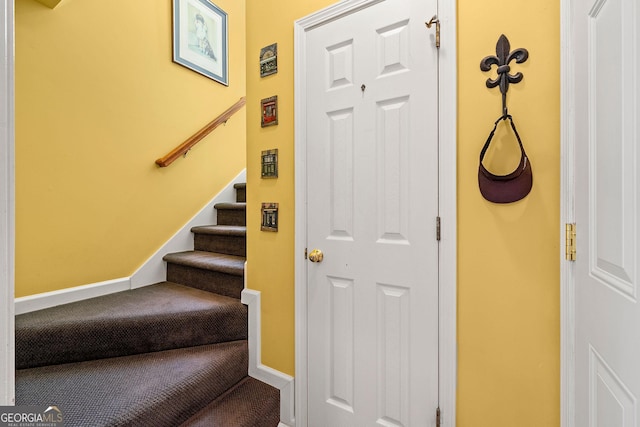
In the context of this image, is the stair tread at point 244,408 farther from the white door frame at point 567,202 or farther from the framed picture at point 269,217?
the white door frame at point 567,202

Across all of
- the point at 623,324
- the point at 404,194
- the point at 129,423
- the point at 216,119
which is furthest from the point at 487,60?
the point at 216,119

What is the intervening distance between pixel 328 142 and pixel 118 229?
Result: 67.8 inches

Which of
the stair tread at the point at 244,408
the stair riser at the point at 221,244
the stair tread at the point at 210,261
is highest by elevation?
the stair riser at the point at 221,244

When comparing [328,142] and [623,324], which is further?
[328,142]

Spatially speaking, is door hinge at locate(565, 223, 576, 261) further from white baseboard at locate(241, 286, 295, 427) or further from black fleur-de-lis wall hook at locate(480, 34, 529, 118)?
white baseboard at locate(241, 286, 295, 427)

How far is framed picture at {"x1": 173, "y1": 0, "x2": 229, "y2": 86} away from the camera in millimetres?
2445

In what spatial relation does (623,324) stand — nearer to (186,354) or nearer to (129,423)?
(129,423)

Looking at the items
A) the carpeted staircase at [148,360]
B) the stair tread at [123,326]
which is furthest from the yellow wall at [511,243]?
the stair tread at [123,326]

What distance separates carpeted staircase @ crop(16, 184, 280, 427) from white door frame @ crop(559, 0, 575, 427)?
1.27 m

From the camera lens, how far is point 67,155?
71.5 inches

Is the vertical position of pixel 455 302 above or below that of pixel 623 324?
below

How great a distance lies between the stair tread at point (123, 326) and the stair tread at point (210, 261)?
0.20 metres

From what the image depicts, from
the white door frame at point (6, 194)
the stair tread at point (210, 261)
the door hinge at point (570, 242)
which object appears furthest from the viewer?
the stair tread at point (210, 261)

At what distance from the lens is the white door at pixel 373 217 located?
3.63 feet
